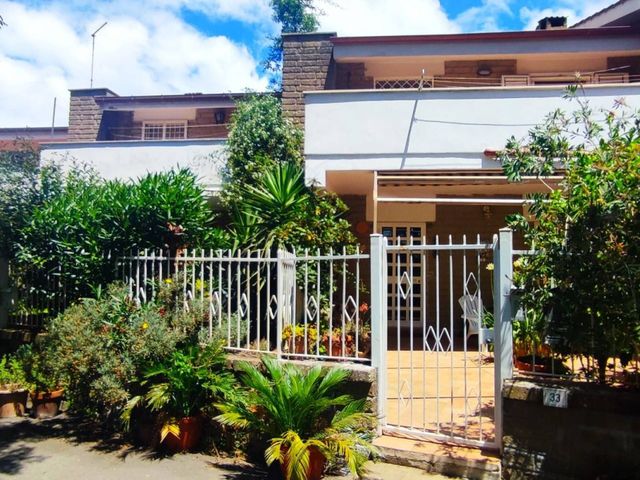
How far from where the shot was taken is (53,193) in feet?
26.3

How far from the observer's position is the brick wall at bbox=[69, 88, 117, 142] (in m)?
13.9

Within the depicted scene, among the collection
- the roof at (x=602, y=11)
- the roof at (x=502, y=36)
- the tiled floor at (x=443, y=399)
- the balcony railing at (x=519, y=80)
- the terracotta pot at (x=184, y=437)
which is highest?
the roof at (x=602, y=11)

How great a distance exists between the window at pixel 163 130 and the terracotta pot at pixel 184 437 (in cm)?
1119

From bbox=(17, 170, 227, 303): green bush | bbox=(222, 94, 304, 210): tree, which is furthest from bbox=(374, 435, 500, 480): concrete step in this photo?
bbox=(222, 94, 304, 210): tree

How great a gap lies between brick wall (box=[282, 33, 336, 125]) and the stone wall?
849 centimetres

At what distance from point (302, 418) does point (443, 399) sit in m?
2.32

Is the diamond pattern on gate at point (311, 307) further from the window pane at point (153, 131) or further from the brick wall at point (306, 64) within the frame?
the window pane at point (153, 131)

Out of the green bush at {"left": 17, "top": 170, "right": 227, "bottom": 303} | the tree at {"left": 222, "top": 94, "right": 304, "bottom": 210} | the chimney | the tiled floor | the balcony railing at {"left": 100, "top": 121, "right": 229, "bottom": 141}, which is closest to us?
the tiled floor

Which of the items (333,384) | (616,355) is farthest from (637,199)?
(333,384)

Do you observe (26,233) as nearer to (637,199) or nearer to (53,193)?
(53,193)

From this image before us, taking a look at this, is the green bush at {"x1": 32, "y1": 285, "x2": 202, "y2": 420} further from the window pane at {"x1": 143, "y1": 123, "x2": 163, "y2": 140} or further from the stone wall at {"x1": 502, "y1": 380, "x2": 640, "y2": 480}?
the window pane at {"x1": 143, "y1": 123, "x2": 163, "y2": 140}

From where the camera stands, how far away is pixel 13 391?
260 inches

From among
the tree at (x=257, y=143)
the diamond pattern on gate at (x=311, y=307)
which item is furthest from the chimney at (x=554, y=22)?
the diamond pattern on gate at (x=311, y=307)

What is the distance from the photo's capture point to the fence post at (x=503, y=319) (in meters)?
4.58
